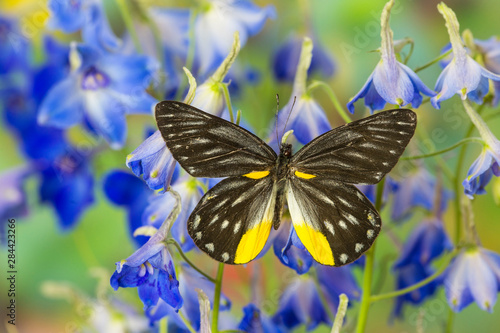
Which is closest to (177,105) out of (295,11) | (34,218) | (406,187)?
(406,187)

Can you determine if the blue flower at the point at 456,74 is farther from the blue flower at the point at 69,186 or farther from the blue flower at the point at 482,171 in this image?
the blue flower at the point at 69,186

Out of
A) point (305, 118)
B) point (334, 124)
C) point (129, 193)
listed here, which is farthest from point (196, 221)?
point (334, 124)

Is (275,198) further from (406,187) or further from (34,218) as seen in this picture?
(34,218)

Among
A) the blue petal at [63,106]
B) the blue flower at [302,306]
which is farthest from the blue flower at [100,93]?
the blue flower at [302,306]

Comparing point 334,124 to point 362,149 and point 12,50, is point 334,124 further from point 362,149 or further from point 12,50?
point 362,149

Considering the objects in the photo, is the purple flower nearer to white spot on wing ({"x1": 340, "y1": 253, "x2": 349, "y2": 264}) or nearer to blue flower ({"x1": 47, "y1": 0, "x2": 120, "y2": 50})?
white spot on wing ({"x1": 340, "y1": 253, "x2": 349, "y2": 264})
